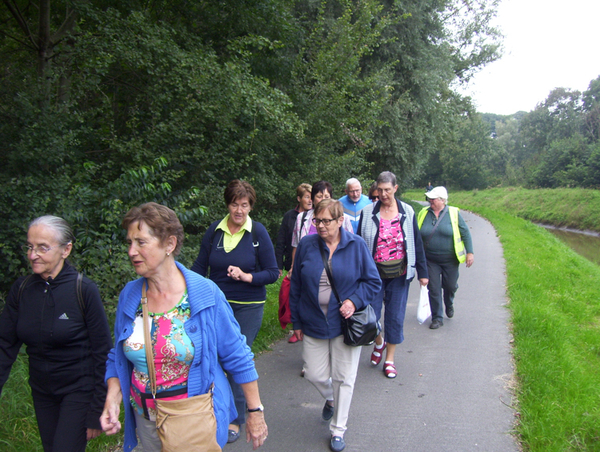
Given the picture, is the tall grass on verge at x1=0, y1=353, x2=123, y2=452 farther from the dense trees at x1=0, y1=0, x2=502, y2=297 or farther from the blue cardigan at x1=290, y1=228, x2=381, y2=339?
the blue cardigan at x1=290, y1=228, x2=381, y2=339

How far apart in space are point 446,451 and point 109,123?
22.1 feet

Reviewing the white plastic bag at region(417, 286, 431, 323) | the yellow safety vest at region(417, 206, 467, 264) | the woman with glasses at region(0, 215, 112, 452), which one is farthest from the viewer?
the yellow safety vest at region(417, 206, 467, 264)

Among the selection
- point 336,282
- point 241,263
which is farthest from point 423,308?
point 241,263

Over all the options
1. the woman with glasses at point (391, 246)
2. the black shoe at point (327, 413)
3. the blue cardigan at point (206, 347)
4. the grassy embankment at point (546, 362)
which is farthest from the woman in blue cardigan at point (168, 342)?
the woman with glasses at point (391, 246)

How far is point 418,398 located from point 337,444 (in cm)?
124

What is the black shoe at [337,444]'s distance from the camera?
3512mm

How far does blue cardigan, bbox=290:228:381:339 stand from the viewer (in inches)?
139

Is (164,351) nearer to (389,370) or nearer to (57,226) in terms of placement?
(57,226)

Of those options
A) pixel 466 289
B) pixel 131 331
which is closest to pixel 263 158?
pixel 466 289

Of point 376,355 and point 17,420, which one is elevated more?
point 376,355

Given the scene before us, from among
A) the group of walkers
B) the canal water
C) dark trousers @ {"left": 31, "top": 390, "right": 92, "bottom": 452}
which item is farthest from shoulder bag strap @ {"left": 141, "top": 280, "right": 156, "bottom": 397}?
the canal water

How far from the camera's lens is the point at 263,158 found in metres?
9.34

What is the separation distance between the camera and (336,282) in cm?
354

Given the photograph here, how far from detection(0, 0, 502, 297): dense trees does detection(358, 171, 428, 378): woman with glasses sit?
6.46ft
